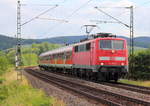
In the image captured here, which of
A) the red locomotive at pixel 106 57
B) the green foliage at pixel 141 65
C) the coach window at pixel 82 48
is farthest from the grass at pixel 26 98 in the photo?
the green foliage at pixel 141 65

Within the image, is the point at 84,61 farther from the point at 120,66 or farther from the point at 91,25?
the point at 91,25

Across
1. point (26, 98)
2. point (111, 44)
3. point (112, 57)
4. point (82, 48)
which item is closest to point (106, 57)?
point (112, 57)

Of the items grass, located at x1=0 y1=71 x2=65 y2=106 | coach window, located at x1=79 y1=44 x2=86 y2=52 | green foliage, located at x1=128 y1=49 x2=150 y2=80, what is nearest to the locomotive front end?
green foliage, located at x1=128 y1=49 x2=150 y2=80

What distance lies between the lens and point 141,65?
1225 inches

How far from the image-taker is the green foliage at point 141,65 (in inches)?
1214

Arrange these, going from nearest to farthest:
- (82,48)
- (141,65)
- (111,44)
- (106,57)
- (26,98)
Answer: (26,98) < (106,57) < (111,44) < (141,65) < (82,48)

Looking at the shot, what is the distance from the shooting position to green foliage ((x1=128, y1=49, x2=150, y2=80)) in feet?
101

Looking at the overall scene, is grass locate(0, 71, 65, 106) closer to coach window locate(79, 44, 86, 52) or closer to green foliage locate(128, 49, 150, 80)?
coach window locate(79, 44, 86, 52)

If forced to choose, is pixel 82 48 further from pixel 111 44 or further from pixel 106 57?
pixel 106 57

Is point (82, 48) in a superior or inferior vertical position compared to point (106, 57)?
superior

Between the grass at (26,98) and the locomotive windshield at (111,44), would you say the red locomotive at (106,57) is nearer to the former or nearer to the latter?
the locomotive windshield at (111,44)

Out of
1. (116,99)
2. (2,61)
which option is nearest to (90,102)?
(116,99)

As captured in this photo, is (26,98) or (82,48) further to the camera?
(82,48)

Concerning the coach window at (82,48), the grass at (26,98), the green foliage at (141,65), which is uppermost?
the coach window at (82,48)
